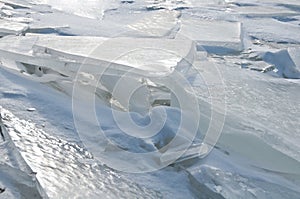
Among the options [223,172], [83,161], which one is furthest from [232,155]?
[83,161]

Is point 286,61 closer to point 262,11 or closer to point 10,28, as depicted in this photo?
point 10,28

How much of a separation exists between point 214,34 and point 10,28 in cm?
145

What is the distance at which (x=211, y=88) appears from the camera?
6.18ft

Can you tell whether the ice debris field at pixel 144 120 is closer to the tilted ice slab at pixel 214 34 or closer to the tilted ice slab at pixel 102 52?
the tilted ice slab at pixel 102 52

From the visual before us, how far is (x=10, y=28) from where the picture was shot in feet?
9.05

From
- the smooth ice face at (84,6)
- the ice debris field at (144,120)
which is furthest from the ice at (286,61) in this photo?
the smooth ice face at (84,6)

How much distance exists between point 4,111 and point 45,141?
27 centimetres

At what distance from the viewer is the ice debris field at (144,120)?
47.9 inches

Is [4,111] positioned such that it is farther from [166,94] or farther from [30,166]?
[166,94]

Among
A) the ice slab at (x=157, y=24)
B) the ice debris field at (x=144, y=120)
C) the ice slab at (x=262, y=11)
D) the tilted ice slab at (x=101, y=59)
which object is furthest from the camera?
the ice slab at (x=262, y=11)

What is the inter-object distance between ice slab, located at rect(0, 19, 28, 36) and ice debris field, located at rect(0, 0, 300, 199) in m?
0.41

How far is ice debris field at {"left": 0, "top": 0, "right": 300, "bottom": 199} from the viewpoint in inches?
47.9

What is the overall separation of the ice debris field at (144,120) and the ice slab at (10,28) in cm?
41

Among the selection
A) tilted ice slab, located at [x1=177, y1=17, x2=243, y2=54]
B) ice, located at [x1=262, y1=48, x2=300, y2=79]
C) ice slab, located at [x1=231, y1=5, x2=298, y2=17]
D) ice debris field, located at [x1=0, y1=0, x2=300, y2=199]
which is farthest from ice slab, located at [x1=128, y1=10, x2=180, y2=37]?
ice slab, located at [x1=231, y1=5, x2=298, y2=17]
